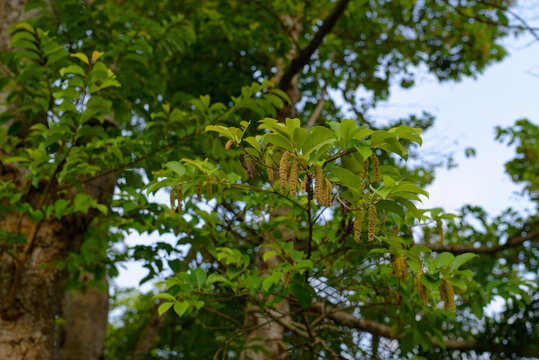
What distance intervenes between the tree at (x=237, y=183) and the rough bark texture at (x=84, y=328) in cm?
53

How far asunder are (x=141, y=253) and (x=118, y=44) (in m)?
1.26

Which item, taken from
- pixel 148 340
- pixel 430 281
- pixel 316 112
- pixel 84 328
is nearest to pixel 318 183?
pixel 430 281

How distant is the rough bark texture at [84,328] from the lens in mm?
4445

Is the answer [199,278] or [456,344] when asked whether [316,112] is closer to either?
[456,344]

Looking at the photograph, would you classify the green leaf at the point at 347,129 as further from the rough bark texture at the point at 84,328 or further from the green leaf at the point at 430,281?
the rough bark texture at the point at 84,328

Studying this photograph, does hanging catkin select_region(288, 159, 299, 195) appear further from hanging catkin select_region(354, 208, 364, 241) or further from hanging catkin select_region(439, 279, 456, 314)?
hanging catkin select_region(439, 279, 456, 314)

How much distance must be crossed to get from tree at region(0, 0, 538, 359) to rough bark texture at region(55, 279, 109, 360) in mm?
526

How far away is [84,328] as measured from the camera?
4562mm

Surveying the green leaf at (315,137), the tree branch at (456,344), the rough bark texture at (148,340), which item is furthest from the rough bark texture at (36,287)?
the green leaf at (315,137)

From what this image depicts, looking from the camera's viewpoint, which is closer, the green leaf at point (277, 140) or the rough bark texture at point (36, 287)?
the green leaf at point (277, 140)

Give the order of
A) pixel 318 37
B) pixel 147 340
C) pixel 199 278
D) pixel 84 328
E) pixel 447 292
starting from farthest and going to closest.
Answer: pixel 147 340, pixel 84 328, pixel 318 37, pixel 199 278, pixel 447 292

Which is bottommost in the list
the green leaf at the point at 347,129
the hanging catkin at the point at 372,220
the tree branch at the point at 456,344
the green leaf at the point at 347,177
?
the hanging catkin at the point at 372,220

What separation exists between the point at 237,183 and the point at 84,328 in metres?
3.46

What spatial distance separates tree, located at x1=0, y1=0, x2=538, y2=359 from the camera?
4.90 feet
